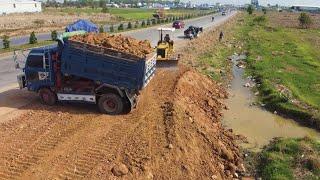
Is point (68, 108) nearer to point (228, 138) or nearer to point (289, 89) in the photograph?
point (228, 138)

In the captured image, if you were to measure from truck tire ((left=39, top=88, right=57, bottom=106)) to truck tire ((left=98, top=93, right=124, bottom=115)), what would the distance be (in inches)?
90.6

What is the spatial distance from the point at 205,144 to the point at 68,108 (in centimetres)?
635

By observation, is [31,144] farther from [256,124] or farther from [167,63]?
[167,63]

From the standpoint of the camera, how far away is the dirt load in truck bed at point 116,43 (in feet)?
56.0

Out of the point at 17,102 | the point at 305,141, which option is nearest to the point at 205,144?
the point at 305,141

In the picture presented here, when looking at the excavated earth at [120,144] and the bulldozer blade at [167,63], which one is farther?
the bulldozer blade at [167,63]

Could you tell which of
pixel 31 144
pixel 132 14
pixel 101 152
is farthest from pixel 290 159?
pixel 132 14

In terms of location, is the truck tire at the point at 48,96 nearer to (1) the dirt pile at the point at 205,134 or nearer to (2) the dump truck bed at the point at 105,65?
(2) the dump truck bed at the point at 105,65

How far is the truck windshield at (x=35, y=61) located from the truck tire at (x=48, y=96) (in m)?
1.09

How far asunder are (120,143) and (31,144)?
296 cm

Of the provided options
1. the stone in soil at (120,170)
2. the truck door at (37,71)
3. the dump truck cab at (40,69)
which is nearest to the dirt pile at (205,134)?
the stone in soil at (120,170)

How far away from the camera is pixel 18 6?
10144cm

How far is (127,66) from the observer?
1653 centimetres

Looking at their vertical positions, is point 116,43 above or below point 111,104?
above
